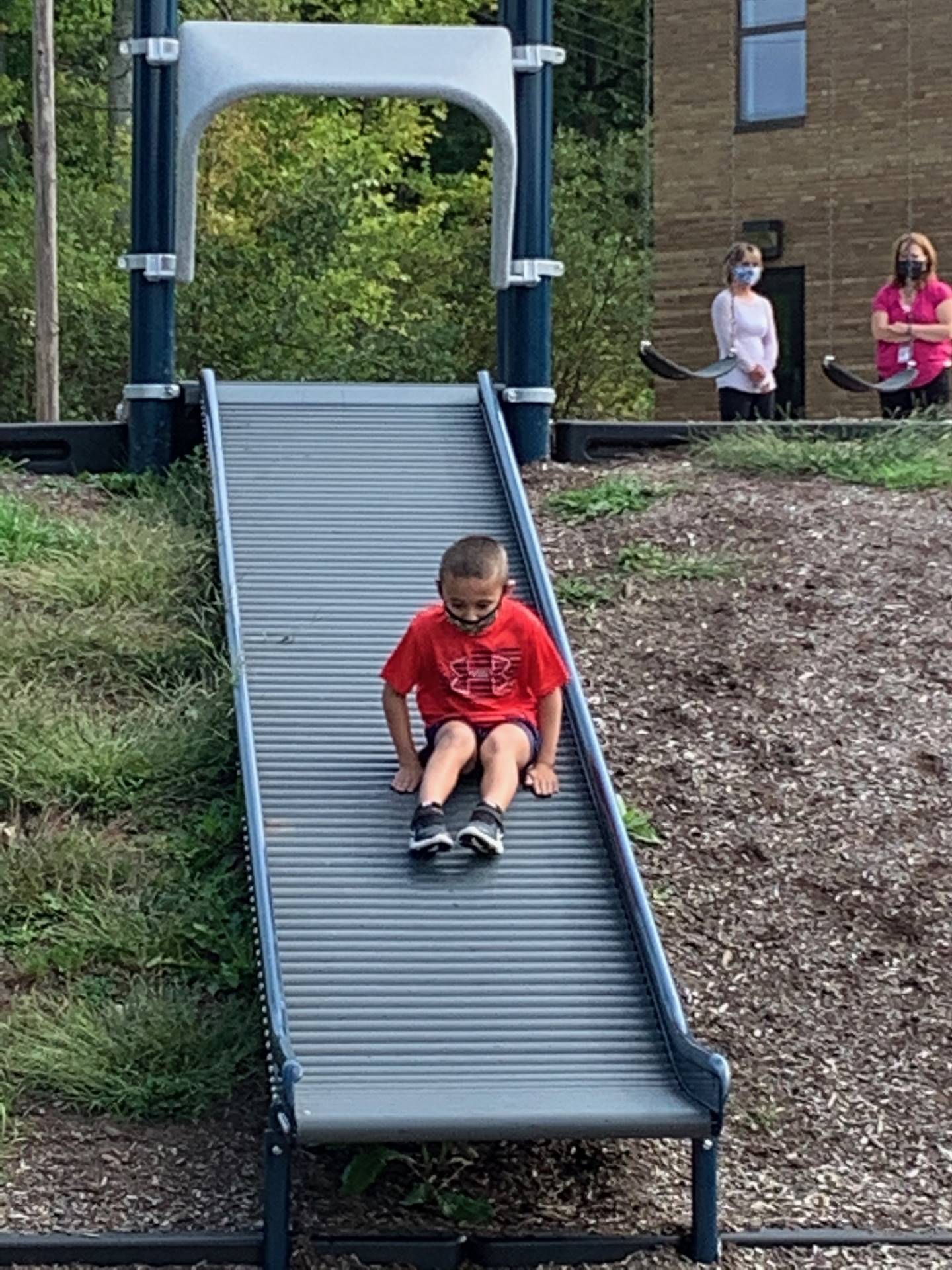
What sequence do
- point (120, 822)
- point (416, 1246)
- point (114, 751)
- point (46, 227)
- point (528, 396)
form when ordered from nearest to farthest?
point (416, 1246) < point (120, 822) < point (114, 751) < point (528, 396) < point (46, 227)

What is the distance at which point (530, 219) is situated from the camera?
10.2m

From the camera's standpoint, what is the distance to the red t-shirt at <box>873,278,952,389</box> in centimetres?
1134

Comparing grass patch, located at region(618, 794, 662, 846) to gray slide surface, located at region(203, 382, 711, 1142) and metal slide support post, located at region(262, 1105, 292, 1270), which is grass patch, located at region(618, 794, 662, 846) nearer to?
gray slide surface, located at region(203, 382, 711, 1142)

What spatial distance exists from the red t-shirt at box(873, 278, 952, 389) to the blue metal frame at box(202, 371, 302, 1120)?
3606mm

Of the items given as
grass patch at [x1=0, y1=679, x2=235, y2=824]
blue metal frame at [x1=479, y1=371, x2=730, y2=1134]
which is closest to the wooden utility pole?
blue metal frame at [x1=479, y1=371, x2=730, y2=1134]

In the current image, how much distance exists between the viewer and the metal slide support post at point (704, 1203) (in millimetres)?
5504

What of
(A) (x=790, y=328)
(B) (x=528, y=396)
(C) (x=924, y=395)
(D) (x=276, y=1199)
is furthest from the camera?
(A) (x=790, y=328)

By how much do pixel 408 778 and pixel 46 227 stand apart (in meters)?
15.5

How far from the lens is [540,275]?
10148mm

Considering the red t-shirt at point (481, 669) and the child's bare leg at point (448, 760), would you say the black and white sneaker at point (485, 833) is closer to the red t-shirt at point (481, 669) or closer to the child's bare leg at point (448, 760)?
the child's bare leg at point (448, 760)

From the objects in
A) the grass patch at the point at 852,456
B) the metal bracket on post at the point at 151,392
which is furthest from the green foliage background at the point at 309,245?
the grass patch at the point at 852,456

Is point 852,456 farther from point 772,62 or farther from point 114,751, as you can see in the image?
point 772,62

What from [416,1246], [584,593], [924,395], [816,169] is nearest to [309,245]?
[816,169]

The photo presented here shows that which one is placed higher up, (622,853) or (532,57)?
(532,57)
